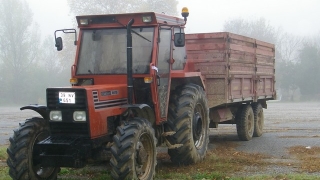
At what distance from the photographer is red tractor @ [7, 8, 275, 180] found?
24.3 feet

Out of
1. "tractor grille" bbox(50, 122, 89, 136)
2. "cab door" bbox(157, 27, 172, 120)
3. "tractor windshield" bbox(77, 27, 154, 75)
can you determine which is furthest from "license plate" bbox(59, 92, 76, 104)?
"cab door" bbox(157, 27, 172, 120)

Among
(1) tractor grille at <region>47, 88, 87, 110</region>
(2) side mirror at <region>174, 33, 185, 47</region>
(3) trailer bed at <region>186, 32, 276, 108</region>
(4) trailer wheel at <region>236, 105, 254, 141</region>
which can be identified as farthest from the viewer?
(4) trailer wheel at <region>236, 105, 254, 141</region>

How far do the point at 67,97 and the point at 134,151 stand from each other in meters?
1.27

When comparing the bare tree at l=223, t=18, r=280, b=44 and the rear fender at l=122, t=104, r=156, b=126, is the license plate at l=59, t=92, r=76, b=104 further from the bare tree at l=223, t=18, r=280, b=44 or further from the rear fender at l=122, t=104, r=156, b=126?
the bare tree at l=223, t=18, r=280, b=44

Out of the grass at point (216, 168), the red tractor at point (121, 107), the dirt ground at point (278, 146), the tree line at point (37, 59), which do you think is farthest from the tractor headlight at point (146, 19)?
the tree line at point (37, 59)

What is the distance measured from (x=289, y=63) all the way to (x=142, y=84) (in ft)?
166

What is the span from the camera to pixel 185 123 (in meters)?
9.38

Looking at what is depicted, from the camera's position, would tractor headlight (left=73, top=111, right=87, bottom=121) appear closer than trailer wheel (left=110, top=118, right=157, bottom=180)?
No

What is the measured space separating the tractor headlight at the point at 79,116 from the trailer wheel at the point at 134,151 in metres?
0.53

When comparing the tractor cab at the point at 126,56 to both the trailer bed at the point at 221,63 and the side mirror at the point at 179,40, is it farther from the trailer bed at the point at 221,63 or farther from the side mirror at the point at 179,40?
the trailer bed at the point at 221,63

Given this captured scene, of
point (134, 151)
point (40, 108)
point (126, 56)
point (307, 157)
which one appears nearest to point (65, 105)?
point (40, 108)

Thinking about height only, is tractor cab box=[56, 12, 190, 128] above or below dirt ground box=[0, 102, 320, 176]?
above

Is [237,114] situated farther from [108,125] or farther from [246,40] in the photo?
[108,125]

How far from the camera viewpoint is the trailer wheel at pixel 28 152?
24.9 ft
